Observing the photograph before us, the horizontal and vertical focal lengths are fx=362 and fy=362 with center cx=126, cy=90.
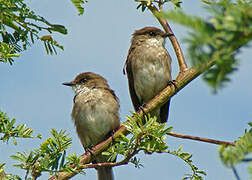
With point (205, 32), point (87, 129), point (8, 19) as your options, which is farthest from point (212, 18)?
point (87, 129)

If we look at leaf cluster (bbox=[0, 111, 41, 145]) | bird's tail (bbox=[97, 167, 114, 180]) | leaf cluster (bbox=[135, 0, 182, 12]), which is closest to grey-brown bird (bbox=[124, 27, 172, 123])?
bird's tail (bbox=[97, 167, 114, 180])

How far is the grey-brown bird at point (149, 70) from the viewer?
605 cm

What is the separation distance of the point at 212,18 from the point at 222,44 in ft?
0.17

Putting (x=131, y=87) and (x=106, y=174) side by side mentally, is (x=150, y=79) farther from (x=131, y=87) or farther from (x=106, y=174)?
(x=106, y=174)

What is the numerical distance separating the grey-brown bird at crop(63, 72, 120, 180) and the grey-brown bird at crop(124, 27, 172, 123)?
45 cm

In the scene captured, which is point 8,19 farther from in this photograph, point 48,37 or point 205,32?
point 205,32

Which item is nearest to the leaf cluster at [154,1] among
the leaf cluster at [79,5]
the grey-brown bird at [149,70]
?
→ the leaf cluster at [79,5]

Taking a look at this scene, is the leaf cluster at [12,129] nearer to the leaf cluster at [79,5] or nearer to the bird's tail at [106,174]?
the leaf cluster at [79,5]

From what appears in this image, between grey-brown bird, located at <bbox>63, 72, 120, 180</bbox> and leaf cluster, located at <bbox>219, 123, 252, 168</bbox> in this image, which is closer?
leaf cluster, located at <bbox>219, 123, 252, 168</bbox>

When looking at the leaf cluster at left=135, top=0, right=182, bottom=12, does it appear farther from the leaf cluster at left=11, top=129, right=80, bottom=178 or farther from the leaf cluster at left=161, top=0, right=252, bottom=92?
the leaf cluster at left=161, top=0, right=252, bottom=92

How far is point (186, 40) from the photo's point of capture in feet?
2.10

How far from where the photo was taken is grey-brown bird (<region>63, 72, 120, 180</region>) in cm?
576

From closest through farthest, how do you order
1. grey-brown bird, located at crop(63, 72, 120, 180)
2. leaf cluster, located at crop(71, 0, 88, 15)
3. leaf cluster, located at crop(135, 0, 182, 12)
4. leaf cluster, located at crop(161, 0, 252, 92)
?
leaf cluster, located at crop(161, 0, 252, 92) → leaf cluster, located at crop(71, 0, 88, 15) → leaf cluster, located at crop(135, 0, 182, 12) → grey-brown bird, located at crop(63, 72, 120, 180)

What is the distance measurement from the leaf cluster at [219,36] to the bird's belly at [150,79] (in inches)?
209
